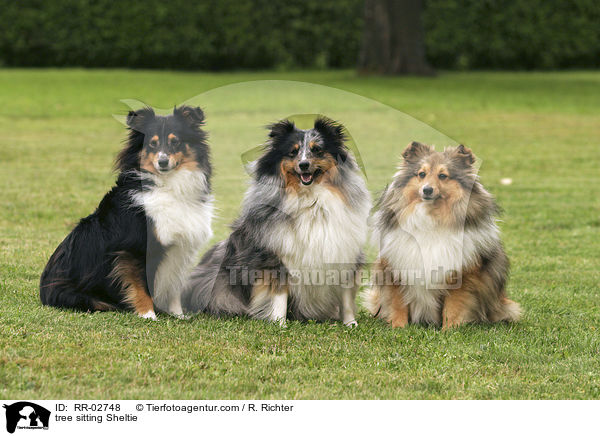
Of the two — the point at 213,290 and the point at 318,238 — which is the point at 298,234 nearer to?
the point at 318,238

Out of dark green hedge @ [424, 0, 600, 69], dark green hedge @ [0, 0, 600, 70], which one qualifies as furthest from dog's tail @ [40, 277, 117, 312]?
dark green hedge @ [424, 0, 600, 69]

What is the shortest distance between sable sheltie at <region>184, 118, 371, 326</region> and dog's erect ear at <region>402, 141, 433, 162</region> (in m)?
0.32

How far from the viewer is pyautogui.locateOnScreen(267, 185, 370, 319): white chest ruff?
15.4ft

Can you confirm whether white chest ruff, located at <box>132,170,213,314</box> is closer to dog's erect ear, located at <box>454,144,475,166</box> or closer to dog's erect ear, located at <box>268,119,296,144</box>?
dog's erect ear, located at <box>268,119,296,144</box>

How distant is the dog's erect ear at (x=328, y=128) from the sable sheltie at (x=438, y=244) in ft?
1.45

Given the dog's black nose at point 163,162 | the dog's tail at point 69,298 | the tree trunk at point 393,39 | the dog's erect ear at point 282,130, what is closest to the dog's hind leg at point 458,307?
the dog's erect ear at point 282,130

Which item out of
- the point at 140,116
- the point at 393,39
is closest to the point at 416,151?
the point at 140,116

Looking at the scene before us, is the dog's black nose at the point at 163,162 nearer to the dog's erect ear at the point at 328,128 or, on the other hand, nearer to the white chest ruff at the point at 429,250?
the dog's erect ear at the point at 328,128

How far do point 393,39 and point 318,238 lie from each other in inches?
712

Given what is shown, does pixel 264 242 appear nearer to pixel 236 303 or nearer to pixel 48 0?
pixel 236 303

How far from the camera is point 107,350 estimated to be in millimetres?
4246

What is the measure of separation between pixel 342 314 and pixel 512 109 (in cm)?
1354

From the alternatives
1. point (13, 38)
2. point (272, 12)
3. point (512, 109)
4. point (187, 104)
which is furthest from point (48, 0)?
point (187, 104)
